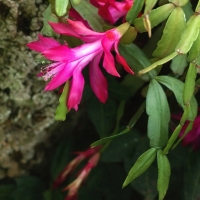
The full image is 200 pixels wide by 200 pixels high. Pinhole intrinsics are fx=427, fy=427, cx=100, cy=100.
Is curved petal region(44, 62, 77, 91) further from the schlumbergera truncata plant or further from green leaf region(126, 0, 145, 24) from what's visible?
green leaf region(126, 0, 145, 24)

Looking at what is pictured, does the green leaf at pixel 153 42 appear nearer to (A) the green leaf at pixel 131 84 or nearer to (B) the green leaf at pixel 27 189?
(A) the green leaf at pixel 131 84

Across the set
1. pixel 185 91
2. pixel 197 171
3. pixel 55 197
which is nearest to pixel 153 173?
pixel 197 171

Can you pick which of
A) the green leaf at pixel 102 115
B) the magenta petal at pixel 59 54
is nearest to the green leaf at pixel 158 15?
the magenta petal at pixel 59 54

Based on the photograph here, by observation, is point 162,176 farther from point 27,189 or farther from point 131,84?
point 27,189

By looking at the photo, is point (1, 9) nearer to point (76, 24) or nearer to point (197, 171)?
point (76, 24)

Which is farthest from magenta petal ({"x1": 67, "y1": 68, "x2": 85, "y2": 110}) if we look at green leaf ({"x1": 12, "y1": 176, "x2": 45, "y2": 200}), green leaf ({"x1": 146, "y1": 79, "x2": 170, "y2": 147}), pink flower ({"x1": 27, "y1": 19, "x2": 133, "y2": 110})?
green leaf ({"x1": 12, "y1": 176, "x2": 45, "y2": 200})

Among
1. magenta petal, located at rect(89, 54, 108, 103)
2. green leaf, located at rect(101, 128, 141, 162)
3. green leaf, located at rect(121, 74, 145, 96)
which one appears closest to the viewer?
magenta petal, located at rect(89, 54, 108, 103)

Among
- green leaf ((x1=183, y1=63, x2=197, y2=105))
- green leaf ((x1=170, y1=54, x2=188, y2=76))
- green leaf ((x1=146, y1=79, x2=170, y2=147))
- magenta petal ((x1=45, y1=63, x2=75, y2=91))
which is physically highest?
magenta petal ((x1=45, y1=63, x2=75, y2=91))
